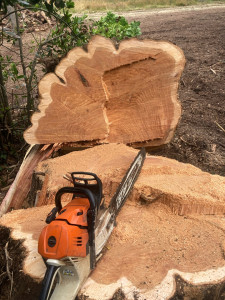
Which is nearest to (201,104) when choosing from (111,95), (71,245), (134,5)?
(111,95)

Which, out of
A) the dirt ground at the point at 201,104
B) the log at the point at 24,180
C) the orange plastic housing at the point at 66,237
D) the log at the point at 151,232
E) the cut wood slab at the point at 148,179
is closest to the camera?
the orange plastic housing at the point at 66,237

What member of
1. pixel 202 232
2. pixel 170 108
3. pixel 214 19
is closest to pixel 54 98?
pixel 170 108

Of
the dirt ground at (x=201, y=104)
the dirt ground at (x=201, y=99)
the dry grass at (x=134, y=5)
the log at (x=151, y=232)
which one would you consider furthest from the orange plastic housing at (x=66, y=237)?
the dry grass at (x=134, y=5)

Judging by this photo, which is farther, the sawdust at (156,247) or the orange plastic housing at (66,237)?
the sawdust at (156,247)

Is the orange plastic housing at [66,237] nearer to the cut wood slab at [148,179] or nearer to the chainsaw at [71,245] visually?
the chainsaw at [71,245]

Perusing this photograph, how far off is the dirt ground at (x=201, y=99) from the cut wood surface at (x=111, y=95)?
41cm

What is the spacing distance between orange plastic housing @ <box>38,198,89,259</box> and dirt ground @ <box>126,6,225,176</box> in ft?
5.30

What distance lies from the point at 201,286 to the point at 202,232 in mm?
326

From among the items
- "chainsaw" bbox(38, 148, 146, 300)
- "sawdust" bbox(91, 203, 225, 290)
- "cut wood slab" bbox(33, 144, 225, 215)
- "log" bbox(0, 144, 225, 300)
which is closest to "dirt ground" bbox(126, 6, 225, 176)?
"cut wood slab" bbox(33, 144, 225, 215)

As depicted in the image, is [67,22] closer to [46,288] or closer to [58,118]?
[58,118]

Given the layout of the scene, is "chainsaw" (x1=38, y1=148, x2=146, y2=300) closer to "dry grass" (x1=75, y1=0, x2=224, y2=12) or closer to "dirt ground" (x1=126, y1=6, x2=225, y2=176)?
"dirt ground" (x1=126, y1=6, x2=225, y2=176)

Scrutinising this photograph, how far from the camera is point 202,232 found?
5.74ft

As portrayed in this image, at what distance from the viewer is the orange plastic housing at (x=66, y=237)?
4.54ft

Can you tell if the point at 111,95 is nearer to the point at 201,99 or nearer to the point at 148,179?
the point at 148,179
